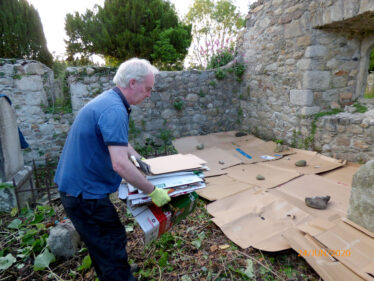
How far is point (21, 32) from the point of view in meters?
7.46

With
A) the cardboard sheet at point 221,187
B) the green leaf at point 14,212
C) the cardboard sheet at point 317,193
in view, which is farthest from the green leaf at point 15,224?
the cardboard sheet at point 317,193

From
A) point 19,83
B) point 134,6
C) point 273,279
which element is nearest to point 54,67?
point 134,6

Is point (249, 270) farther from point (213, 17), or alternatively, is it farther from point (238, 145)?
point (213, 17)

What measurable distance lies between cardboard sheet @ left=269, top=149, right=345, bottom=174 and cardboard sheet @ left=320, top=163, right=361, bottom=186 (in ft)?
0.23

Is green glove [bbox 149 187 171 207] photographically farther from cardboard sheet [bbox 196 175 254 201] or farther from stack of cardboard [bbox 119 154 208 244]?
cardboard sheet [bbox 196 175 254 201]

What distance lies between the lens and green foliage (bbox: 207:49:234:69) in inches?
224

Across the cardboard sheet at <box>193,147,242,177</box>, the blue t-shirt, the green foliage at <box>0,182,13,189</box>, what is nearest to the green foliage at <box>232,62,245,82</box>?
the cardboard sheet at <box>193,147,242,177</box>

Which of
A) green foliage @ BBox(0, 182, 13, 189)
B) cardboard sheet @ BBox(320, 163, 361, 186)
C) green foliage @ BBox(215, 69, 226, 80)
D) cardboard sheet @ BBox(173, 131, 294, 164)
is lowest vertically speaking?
cardboard sheet @ BBox(320, 163, 361, 186)

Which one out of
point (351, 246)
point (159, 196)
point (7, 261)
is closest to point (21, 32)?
point (7, 261)

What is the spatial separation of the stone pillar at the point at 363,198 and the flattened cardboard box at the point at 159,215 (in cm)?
142

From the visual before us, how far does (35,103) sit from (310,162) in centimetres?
520

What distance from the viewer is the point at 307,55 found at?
374cm

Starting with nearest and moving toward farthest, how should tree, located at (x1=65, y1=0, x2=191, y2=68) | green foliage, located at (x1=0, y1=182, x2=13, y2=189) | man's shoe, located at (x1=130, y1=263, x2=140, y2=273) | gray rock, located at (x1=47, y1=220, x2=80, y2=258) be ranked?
man's shoe, located at (x1=130, y1=263, x2=140, y2=273) → gray rock, located at (x1=47, y1=220, x2=80, y2=258) → green foliage, located at (x1=0, y1=182, x2=13, y2=189) → tree, located at (x1=65, y1=0, x2=191, y2=68)

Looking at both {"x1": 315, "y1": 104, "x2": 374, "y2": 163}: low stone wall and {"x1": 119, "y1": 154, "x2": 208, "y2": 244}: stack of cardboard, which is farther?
{"x1": 315, "y1": 104, "x2": 374, "y2": 163}: low stone wall
